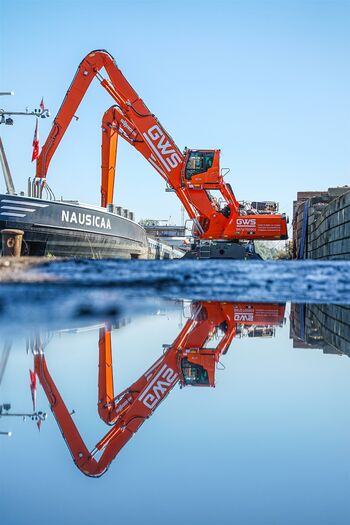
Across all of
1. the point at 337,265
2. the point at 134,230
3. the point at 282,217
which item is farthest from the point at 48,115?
the point at 337,265

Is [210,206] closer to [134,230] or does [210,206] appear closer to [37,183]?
[134,230]

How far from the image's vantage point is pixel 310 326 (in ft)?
7.64

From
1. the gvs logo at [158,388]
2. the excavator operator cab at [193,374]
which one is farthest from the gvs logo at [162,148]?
the gvs logo at [158,388]

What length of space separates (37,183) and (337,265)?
13445mm

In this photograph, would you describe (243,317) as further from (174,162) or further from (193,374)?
(174,162)

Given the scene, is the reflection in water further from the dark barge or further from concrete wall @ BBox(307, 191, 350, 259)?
the dark barge

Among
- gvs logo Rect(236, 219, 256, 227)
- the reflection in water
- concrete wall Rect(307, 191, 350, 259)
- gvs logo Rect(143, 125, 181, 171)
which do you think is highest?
gvs logo Rect(143, 125, 181, 171)

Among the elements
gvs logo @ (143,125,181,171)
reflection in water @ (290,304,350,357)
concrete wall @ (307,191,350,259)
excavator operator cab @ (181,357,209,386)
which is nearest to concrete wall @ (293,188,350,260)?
concrete wall @ (307,191,350,259)

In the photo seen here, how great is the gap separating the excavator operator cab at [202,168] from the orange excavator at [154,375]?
47.0ft

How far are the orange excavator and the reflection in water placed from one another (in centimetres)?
8

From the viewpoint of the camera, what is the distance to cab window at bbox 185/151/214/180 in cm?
1689

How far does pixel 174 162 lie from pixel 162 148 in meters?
0.49

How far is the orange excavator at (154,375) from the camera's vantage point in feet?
4.43

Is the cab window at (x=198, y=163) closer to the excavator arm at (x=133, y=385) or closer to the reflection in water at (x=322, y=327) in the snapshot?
the reflection in water at (x=322, y=327)
